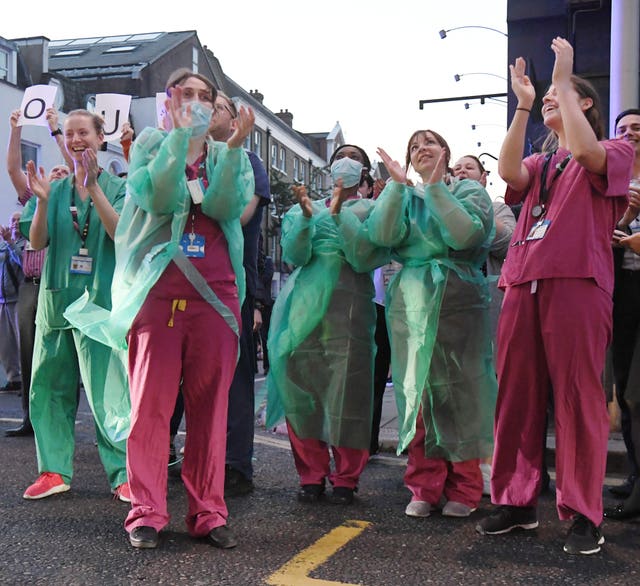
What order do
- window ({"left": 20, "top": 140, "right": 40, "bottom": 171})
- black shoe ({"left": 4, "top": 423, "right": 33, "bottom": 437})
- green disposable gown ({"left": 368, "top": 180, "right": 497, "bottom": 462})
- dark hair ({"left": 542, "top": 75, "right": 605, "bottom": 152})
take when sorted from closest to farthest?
dark hair ({"left": 542, "top": 75, "right": 605, "bottom": 152}) → green disposable gown ({"left": 368, "top": 180, "right": 497, "bottom": 462}) → black shoe ({"left": 4, "top": 423, "right": 33, "bottom": 437}) → window ({"left": 20, "top": 140, "right": 40, "bottom": 171})

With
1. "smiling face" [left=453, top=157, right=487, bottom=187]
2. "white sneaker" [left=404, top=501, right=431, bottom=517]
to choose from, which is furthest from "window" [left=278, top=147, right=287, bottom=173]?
"white sneaker" [left=404, top=501, right=431, bottom=517]

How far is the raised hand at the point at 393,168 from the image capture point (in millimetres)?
3523

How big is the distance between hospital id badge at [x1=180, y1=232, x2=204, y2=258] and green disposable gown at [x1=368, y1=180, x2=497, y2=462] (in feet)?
2.98

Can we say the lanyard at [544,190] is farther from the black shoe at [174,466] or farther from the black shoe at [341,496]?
the black shoe at [174,466]

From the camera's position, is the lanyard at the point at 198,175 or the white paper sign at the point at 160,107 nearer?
the lanyard at the point at 198,175

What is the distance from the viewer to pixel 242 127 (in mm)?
2936

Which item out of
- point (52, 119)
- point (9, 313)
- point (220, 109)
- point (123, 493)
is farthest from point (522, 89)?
point (9, 313)

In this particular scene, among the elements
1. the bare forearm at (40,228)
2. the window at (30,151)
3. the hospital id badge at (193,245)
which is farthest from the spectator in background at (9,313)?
the window at (30,151)

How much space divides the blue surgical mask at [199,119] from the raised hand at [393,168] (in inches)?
33.8

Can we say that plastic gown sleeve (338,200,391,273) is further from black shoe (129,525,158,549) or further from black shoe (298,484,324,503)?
black shoe (129,525,158,549)

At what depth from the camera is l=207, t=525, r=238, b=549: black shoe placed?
2900mm

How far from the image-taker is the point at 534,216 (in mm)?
3148

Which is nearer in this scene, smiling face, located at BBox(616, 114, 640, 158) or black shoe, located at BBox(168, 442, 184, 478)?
smiling face, located at BBox(616, 114, 640, 158)

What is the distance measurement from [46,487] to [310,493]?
1224mm
